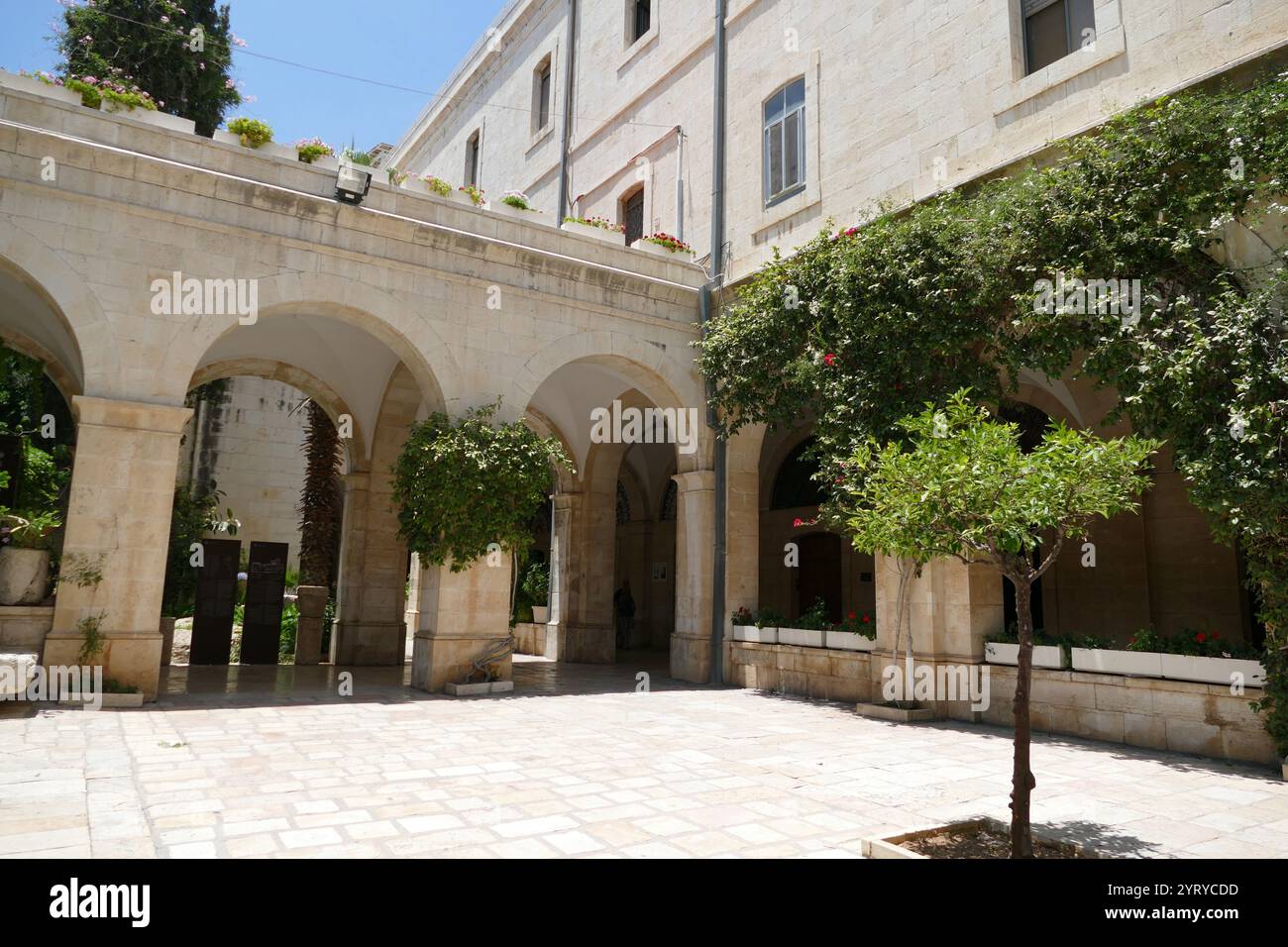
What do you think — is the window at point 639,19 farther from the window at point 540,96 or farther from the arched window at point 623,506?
the arched window at point 623,506

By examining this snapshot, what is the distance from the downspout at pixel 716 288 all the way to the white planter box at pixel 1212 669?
610 centimetres

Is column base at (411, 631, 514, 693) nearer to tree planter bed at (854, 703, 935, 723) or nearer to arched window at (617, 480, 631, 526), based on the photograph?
tree planter bed at (854, 703, 935, 723)

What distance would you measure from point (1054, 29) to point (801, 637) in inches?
315

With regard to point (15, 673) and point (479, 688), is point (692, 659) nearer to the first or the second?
point (479, 688)

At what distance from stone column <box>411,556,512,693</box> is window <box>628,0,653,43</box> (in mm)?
A: 11830

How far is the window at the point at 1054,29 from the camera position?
A: 370 inches

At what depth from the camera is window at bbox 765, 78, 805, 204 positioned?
1266 cm

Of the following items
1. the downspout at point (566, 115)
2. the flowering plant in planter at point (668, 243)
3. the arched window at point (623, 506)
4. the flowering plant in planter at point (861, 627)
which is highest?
the downspout at point (566, 115)

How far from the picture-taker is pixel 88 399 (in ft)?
28.0

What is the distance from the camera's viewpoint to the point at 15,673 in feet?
24.6

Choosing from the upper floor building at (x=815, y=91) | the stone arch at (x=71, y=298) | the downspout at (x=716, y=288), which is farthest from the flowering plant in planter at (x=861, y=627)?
the stone arch at (x=71, y=298)

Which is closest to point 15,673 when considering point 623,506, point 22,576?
point 22,576
